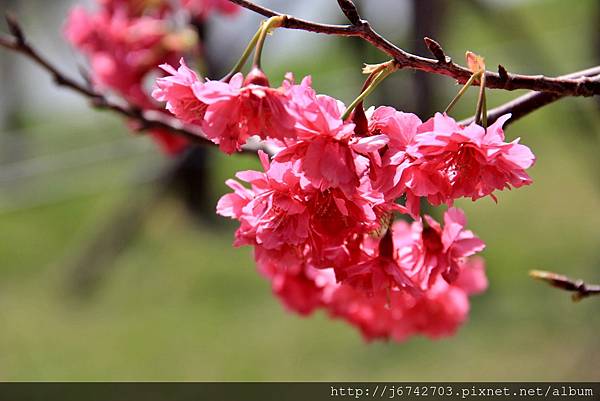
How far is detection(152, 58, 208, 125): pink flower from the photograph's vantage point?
2.27 feet

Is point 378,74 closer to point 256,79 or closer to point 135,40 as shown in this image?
point 256,79

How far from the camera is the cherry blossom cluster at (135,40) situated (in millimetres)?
1657

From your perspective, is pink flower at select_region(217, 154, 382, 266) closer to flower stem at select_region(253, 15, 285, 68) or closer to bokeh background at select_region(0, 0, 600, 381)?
flower stem at select_region(253, 15, 285, 68)

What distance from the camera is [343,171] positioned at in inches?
26.0

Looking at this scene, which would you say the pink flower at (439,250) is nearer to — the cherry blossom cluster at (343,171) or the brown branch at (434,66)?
the cherry blossom cluster at (343,171)

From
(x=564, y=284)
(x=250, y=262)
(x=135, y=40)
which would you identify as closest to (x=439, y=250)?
(x=564, y=284)

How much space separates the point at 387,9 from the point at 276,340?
1.67 m

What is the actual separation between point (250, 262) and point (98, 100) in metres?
3.43

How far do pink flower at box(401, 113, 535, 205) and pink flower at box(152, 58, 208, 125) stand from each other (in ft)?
0.61

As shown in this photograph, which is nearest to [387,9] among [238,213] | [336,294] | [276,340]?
[276,340]

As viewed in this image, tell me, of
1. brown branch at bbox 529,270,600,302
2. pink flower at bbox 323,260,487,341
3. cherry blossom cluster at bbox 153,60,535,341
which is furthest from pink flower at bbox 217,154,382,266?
pink flower at bbox 323,260,487,341

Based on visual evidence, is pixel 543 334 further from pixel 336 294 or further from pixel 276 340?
pixel 336 294
